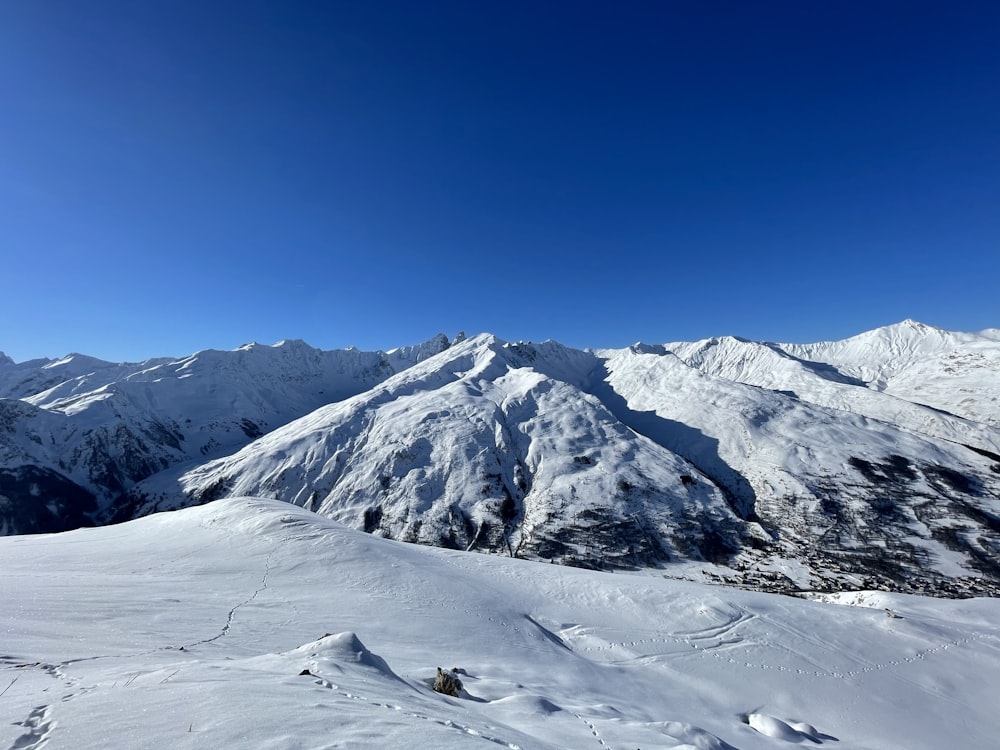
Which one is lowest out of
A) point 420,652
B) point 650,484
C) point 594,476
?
point 650,484

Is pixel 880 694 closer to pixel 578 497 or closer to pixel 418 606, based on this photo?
pixel 418 606

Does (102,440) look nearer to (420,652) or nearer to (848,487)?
(420,652)

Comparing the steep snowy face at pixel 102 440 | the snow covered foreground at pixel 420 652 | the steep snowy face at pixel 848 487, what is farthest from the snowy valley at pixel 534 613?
the steep snowy face at pixel 102 440

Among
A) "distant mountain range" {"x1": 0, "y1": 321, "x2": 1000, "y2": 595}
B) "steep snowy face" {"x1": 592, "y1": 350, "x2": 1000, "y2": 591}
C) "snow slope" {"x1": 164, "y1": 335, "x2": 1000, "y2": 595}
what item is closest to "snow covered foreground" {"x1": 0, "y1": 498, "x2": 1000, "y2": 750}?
"steep snowy face" {"x1": 592, "y1": 350, "x2": 1000, "y2": 591}

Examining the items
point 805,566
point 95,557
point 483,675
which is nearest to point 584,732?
point 483,675

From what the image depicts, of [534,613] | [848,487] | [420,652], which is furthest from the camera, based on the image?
[848,487]

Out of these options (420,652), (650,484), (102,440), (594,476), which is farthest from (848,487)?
(102,440)

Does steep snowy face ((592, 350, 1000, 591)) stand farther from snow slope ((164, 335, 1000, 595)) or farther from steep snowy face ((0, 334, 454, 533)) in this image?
steep snowy face ((0, 334, 454, 533))
